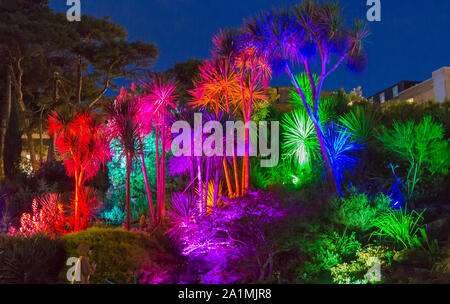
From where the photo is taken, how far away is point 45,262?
7.19m

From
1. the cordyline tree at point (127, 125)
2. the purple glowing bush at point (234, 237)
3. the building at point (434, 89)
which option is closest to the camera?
the purple glowing bush at point (234, 237)

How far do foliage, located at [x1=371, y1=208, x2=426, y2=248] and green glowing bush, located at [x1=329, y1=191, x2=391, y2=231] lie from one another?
19 centimetres

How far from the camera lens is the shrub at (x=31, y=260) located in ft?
22.8

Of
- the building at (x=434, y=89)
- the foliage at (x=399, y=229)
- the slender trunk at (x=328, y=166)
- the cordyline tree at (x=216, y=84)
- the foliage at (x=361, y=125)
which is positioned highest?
the building at (x=434, y=89)

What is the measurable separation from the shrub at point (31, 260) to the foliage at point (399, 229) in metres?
6.00

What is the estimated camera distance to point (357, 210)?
844 cm

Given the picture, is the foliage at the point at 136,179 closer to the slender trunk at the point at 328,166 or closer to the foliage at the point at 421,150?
the slender trunk at the point at 328,166

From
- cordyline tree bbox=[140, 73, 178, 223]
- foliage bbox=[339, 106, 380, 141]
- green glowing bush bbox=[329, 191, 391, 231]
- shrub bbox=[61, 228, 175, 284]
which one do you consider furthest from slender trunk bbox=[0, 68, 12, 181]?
green glowing bush bbox=[329, 191, 391, 231]

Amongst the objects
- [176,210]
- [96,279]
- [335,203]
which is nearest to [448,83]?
[335,203]

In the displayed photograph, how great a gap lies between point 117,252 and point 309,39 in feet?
22.0

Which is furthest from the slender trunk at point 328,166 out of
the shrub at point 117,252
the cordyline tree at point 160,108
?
the shrub at point 117,252
